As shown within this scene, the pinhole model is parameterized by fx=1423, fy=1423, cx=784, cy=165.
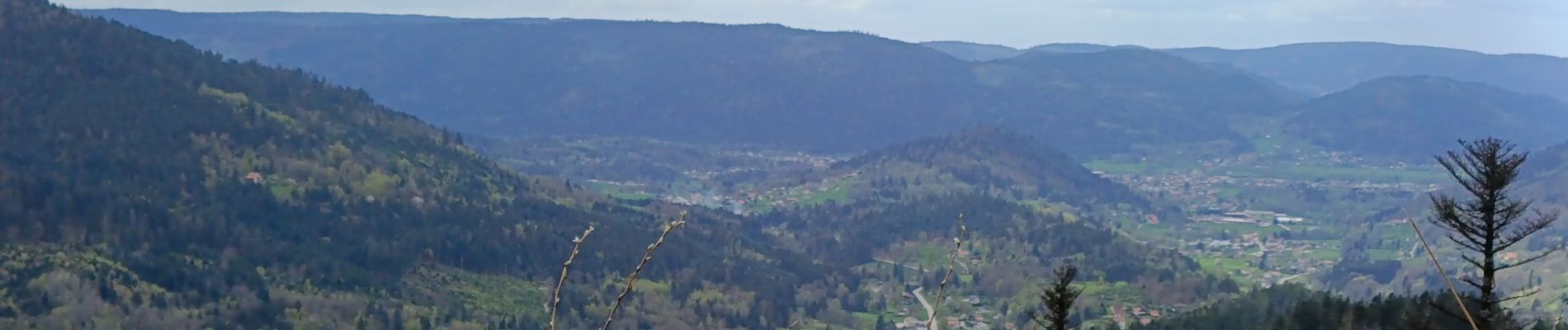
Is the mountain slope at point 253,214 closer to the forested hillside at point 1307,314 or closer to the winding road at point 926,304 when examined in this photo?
the winding road at point 926,304

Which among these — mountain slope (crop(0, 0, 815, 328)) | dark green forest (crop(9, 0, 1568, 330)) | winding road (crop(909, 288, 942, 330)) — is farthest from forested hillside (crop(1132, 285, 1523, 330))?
mountain slope (crop(0, 0, 815, 328))

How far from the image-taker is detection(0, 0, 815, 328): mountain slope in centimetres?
9775

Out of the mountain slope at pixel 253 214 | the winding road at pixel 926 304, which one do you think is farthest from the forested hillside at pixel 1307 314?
the mountain slope at pixel 253 214

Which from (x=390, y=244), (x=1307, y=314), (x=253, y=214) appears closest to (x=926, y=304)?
(x=390, y=244)

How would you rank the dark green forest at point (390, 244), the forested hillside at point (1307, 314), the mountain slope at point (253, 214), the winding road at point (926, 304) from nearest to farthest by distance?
the forested hillside at point (1307, 314), the dark green forest at point (390, 244), the mountain slope at point (253, 214), the winding road at point (926, 304)

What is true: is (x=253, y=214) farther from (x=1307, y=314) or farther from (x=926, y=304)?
(x=1307, y=314)

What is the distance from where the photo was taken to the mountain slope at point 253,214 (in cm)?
9775

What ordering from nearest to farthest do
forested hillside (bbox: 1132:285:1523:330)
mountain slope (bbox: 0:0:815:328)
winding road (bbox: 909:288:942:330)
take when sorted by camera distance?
forested hillside (bbox: 1132:285:1523:330) < mountain slope (bbox: 0:0:815:328) < winding road (bbox: 909:288:942:330)

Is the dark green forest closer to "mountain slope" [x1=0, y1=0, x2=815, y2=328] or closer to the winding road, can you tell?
"mountain slope" [x1=0, y1=0, x2=815, y2=328]


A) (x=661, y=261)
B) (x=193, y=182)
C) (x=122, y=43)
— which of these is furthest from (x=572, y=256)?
(x=122, y=43)

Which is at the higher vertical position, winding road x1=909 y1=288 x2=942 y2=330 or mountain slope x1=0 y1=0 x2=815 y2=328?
mountain slope x1=0 y1=0 x2=815 y2=328

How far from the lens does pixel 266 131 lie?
477 ft

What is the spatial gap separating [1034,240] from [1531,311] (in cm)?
5524

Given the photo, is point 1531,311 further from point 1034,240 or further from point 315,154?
point 315,154
